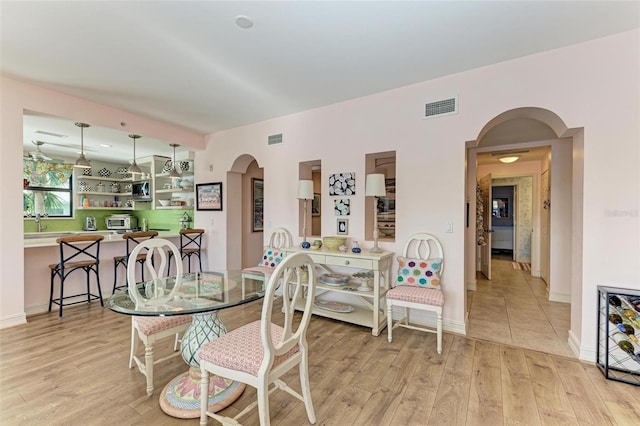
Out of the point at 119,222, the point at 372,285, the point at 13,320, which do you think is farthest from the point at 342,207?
the point at 119,222

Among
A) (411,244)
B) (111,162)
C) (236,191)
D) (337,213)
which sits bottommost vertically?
(411,244)

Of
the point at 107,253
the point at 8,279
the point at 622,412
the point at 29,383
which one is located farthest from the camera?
the point at 107,253

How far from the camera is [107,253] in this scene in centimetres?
400

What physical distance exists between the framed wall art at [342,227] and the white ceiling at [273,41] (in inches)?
61.5

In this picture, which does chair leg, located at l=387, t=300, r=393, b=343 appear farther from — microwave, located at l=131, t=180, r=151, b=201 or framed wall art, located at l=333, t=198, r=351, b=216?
microwave, located at l=131, t=180, r=151, b=201

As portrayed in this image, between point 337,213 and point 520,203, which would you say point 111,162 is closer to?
point 337,213

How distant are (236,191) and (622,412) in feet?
16.2

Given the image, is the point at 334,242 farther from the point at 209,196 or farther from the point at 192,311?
the point at 209,196

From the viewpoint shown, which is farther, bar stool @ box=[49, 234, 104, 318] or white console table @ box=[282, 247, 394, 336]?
bar stool @ box=[49, 234, 104, 318]

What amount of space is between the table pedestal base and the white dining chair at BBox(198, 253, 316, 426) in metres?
0.22

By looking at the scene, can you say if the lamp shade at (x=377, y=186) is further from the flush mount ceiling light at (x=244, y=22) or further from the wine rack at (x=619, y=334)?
the wine rack at (x=619, y=334)

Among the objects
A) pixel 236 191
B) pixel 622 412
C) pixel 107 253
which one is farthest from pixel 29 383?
pixel 622 412

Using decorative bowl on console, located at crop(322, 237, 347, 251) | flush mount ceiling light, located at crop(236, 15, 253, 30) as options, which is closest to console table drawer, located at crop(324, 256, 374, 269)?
decorative bowl on console, located at crop(322, 237, 347, 251)

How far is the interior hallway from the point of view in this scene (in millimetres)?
2664
